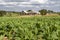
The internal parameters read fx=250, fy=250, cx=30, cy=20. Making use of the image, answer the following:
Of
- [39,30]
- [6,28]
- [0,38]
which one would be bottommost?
[6,28]

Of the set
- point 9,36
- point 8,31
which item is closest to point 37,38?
point 9,36

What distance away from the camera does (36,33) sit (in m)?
8.79

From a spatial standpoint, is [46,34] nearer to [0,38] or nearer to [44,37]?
[44,37]

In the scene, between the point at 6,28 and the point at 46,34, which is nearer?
the point at 46,34

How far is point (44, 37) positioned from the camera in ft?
25.9

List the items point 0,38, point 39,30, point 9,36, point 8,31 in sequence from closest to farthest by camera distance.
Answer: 1. point 0,38
2. point 39,30
3. point 9,36
4. point 8,31

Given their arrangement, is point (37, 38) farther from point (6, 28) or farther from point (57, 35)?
point (6, 28)

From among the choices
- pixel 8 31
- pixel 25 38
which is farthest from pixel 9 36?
pixel 25 38

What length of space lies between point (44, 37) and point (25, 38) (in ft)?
2.09

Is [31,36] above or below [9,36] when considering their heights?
above

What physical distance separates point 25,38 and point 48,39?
0.81 m

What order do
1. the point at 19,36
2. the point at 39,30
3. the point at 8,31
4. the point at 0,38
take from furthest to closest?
A: the point at 8,31
the point at 39,30
the point at 19,36
the point at 0,38

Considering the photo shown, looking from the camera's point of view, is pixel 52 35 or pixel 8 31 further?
pixel 8 31

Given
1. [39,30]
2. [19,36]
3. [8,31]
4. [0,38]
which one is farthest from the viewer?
[8,31]
